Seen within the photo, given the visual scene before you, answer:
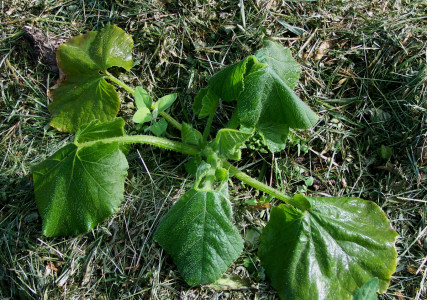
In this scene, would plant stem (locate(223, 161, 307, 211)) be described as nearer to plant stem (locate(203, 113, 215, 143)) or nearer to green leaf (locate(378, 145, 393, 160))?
plant stem (locate(203, 113, 215, 143))

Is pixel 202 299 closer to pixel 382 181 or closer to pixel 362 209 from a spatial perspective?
pixel 362 209

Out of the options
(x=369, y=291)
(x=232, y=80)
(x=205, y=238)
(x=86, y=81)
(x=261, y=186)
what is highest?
(x=232, y=80)

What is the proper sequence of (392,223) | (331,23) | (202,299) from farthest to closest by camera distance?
(331,23), (392,223), (202,299)

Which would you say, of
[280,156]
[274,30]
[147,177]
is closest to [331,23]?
[274,30]

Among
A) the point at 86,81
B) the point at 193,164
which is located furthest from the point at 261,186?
the point at 86,81

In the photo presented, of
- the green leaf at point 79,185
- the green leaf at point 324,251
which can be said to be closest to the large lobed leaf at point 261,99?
the green leaf at point 324,251

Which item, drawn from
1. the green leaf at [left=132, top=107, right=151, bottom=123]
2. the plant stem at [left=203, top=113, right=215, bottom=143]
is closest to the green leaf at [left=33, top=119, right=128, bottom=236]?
the green leaf at [left=132, top=107, right=151, bottom=123]

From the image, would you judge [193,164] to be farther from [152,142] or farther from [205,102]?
[205,102]
